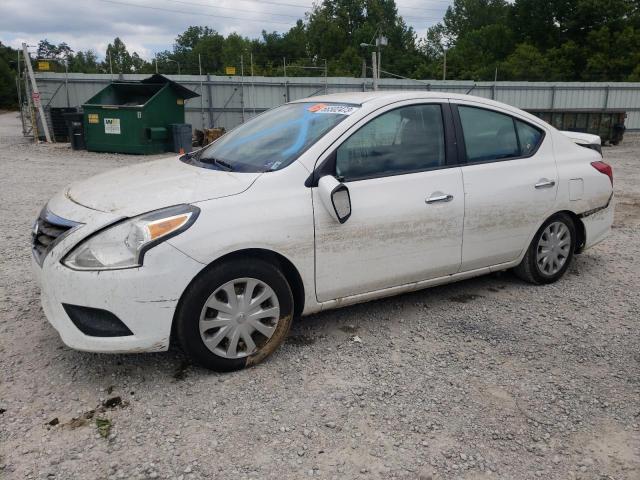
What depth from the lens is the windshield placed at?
3.67m

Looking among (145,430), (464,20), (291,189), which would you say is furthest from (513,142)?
(464,20)

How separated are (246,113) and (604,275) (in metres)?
18.2

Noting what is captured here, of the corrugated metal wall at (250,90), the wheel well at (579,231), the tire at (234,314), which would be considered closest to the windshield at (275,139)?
the tire at (234,314)

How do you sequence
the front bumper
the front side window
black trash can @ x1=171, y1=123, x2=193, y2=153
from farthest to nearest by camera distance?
black trash can @ x1=171, y1=123, x2=193, y2=153 → the front side window → the front bumper

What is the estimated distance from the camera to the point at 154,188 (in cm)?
340

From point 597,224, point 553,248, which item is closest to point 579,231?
point 597,224

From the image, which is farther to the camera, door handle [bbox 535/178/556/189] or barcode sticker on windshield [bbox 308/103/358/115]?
door handle [bbox 535/178/556/189]

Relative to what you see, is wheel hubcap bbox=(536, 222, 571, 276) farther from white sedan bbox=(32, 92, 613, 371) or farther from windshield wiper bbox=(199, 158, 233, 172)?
windshield wiper bbox=(199, 158, 233, 172)

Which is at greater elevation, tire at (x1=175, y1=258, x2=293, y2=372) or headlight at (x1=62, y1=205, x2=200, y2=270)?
headlight at (x1=62, y1=205, x2=200, y2=270)

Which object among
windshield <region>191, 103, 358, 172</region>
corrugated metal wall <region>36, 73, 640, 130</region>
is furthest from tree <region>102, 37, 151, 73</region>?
windshield <region>191, 103, 358, 172</region>

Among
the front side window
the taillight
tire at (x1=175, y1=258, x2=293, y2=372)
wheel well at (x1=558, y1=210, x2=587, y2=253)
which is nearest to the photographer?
tire at (x1=175, y1=258, x2=293, y2=372)

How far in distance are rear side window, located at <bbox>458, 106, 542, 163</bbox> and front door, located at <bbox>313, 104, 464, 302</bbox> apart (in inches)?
9.6

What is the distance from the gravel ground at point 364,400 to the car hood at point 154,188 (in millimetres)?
972

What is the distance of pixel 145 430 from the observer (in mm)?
2811
